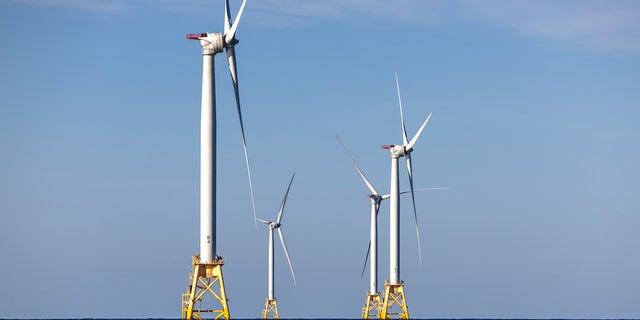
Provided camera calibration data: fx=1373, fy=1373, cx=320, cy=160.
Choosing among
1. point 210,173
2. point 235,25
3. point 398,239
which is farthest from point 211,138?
point 398,239

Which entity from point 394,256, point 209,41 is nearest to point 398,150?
point 394,256

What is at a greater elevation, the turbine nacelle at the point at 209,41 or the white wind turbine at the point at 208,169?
the turbine nacelle at the point at 209,41

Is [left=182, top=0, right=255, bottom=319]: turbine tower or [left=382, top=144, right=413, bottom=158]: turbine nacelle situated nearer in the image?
[left=182, top=0, right=255, bottom=319]: turbine tower

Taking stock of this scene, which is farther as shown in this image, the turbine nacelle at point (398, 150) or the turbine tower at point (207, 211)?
the turbine nacelle at point (398, 150)

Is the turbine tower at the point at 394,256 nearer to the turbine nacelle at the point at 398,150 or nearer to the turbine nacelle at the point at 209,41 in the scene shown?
the turbine nacelle at the point at 398,150

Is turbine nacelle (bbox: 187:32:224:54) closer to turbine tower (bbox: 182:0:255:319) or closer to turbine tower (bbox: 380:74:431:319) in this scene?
turbine tower (bbox: 182:0:255:319)

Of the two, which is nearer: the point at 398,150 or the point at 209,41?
the point at 209,41

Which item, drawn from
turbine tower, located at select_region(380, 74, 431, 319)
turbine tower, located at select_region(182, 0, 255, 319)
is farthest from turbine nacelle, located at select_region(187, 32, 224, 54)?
turbine tower, located at select_region(380, 74, 431, 319)

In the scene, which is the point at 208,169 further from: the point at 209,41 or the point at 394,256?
the point at 394,256

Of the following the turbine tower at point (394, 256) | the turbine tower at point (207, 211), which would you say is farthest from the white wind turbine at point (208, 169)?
the turbine tower at point (394, 256)

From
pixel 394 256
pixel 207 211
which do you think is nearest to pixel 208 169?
pixel 207 211

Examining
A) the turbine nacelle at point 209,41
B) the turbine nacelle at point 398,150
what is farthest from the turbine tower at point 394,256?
the turbine nacelle at point 209,41

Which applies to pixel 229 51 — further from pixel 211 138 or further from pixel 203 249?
pixel 203 249

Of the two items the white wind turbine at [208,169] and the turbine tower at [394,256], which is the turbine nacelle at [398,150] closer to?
the turbine tower at [394,256]
